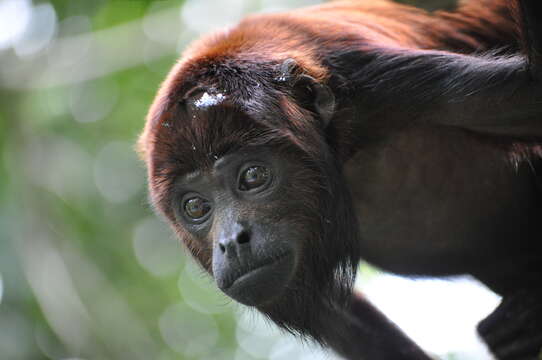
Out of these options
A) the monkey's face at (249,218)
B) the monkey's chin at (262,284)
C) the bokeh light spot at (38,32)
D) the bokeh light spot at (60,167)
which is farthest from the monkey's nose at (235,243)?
the bokeh light spot at (38,32)

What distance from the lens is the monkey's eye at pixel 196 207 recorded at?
498 cm

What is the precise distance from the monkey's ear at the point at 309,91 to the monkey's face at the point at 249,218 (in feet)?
1.24

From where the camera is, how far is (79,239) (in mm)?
12062

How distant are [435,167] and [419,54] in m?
1.26

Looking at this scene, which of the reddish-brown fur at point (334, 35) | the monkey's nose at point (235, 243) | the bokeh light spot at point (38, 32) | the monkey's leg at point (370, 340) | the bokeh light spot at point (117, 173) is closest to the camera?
the monkey's nose at point (235, 243)

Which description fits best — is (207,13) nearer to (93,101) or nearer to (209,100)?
(93,101)

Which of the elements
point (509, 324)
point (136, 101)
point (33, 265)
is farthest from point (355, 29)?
point (136, 101)

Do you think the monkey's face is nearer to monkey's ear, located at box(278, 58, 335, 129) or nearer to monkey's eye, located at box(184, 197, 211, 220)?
monkey's eye, located at box(184, 197, 211, 220)

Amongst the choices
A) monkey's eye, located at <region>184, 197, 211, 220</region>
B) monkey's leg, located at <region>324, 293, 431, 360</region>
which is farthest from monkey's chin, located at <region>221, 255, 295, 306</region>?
monkey's leg, located at <region>324, 293, 431, 360</region>

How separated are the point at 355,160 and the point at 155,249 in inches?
335

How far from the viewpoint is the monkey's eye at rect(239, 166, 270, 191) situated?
4742 millimetres

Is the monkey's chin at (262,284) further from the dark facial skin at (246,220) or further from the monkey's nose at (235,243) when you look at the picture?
the monkey's nose at (235,243)

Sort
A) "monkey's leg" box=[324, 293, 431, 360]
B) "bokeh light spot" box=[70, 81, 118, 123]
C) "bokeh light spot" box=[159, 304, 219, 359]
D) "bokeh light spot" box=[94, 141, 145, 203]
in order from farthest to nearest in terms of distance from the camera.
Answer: "bokeh light spot" box=[159, 304, 219, 359] → "bokeh light spot" box=[94, 141, 145, 203] → "bokeh light spot" box=[70, 81, 118, 123] → "monkey's leg" box=[324, 293, 431, 360]

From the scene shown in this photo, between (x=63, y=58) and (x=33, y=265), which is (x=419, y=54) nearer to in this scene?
(x=33, y=265)
